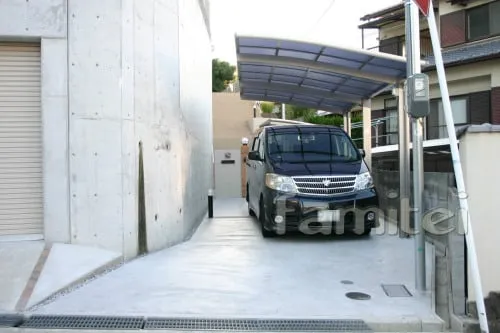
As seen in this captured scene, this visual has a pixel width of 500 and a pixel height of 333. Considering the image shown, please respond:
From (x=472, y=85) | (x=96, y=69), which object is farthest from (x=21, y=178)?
(x=472, y=85)

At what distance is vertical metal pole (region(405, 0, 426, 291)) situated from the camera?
536 centimetres

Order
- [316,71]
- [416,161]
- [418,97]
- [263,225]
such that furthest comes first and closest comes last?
[316,71] < [263,225] < [416,161] < [418,97]

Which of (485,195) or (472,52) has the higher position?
(472,52)

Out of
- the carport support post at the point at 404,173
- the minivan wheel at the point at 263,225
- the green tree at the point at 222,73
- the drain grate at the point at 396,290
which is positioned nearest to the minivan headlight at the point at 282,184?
the minivan wheel at the point at 263,225

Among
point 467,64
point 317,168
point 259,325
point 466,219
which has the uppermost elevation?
point 467,64

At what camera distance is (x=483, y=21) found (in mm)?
18109

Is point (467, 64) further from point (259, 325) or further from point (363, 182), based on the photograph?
point (259, 325)

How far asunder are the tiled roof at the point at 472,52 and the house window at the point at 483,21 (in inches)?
14.4

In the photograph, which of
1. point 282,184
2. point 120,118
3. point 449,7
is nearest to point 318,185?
point 282,184

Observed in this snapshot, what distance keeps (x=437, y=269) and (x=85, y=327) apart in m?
3.37

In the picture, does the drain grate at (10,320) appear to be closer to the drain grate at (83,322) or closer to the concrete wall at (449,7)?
the drain grate at (83,322)

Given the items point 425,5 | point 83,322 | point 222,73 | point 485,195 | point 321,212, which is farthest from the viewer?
point 222,73

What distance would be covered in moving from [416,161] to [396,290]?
58.1 inches

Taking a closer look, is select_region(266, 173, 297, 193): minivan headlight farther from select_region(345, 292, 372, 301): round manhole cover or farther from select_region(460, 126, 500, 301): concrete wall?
select_region(460, 126, 500, 301): concrete wall
